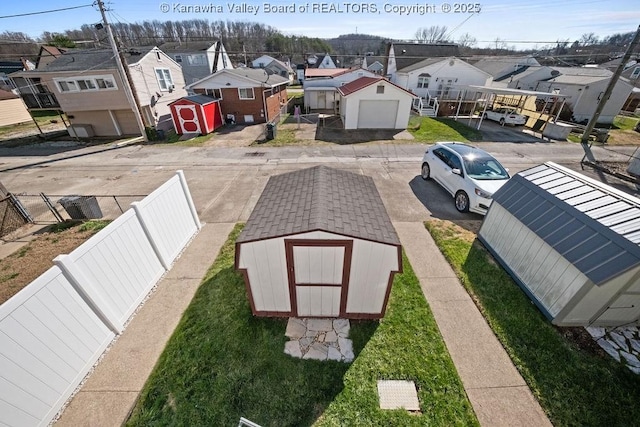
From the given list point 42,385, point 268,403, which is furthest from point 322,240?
point 42,385

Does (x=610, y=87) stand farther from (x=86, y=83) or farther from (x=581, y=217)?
(x=86, y=83)

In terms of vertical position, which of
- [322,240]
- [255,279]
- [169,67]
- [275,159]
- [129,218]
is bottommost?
[275,159]

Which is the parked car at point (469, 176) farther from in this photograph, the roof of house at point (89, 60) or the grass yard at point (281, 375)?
the roof of house at point (89, 60)

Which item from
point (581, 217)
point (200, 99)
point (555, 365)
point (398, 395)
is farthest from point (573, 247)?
point (200, 99)

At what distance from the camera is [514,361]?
4.98 m

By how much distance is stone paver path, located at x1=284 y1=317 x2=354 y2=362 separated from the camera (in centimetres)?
512

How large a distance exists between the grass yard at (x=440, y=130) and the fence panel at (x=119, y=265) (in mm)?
18135

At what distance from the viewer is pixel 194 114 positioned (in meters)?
20.0

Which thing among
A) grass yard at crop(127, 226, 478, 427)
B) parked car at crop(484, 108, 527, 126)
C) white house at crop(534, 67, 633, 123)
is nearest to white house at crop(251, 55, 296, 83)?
parked car at crop(484, 108, 527, 126)

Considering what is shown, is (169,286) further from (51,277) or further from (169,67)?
(169,67)

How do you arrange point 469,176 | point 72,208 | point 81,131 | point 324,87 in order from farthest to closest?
point 324,87
point 81,131
point 469,176
point 72,208

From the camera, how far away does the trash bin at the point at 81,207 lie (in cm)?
920

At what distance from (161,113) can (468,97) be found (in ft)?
106

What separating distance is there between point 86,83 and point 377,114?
75.1 feet
